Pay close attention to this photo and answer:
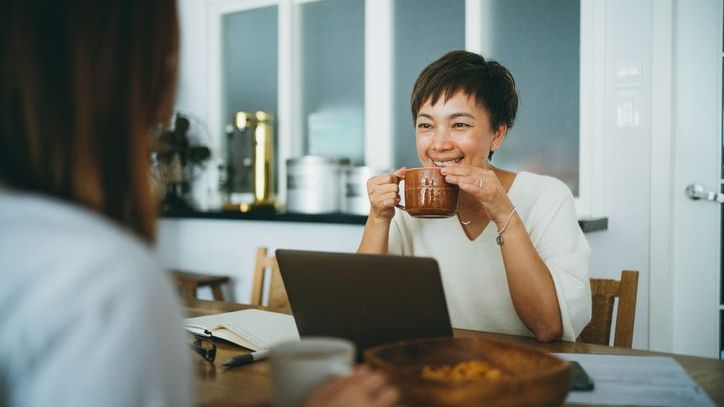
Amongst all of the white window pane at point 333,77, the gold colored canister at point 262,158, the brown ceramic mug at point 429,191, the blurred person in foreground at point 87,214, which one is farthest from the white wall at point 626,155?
the blurred person in foreground at point 87,214

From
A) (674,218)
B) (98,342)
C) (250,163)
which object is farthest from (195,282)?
(98,342)

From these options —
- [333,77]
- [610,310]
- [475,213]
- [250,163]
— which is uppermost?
[333,77]

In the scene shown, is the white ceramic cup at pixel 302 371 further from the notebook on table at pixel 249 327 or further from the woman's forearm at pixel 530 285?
the woman's forearm at pixel 530 285

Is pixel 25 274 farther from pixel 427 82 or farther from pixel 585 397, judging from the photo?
pixel 427 82

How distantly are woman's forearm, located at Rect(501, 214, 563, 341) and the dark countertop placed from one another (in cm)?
90

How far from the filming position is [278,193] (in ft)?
10.6

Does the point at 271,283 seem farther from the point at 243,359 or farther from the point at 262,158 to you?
the point at 262,158

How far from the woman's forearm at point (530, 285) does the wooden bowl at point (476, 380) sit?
1.66ft

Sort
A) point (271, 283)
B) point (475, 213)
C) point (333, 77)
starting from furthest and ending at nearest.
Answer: point (333, 77)
point (271, 283)
point (475, 213)

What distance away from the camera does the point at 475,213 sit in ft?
5.36

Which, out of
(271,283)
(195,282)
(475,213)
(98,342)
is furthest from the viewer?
(195,282)

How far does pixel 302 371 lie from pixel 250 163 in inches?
105

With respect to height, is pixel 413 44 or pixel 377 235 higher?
pixel 413 44

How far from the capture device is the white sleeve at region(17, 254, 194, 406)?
430 millimetres
